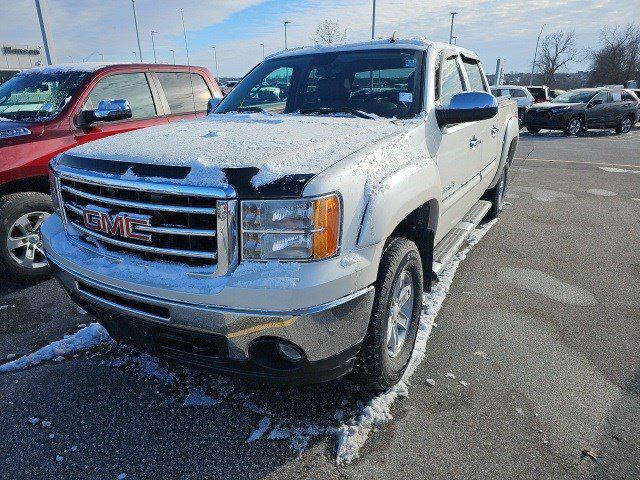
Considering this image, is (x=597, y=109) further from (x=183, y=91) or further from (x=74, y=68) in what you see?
(x=74, y=68)

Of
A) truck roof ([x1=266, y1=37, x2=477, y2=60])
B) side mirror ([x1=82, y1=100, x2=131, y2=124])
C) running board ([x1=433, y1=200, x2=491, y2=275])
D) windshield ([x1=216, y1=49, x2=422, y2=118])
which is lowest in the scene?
running board ([x1=433, y1=200, x2=491, y2=275])

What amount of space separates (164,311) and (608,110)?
20503mm

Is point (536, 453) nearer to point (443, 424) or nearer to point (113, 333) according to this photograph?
point (443, 424)

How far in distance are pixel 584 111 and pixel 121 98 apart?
17.8 metres

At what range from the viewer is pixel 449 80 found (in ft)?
11.1

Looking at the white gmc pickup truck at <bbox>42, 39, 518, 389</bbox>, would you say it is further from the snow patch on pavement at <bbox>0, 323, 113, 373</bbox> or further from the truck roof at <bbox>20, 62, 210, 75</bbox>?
the truck roof at <bbox>20, 62, 210, 75</bbox>

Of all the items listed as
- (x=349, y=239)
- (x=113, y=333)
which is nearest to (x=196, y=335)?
(x=113, y=333)

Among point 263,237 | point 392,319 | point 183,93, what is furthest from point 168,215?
point 183,93

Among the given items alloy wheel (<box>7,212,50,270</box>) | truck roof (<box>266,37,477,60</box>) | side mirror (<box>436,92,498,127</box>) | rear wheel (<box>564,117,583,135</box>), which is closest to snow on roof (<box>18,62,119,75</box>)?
alloy wheel (<box>7,212,50,270</box>)

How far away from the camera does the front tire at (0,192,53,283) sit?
373 centimetres

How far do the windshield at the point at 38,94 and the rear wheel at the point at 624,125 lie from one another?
20.3m

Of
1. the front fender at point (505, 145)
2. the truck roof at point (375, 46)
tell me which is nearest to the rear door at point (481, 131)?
the front fender at point (505, 145)

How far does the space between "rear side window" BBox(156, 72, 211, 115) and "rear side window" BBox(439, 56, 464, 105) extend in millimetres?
3216

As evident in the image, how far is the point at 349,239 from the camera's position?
188 cm
